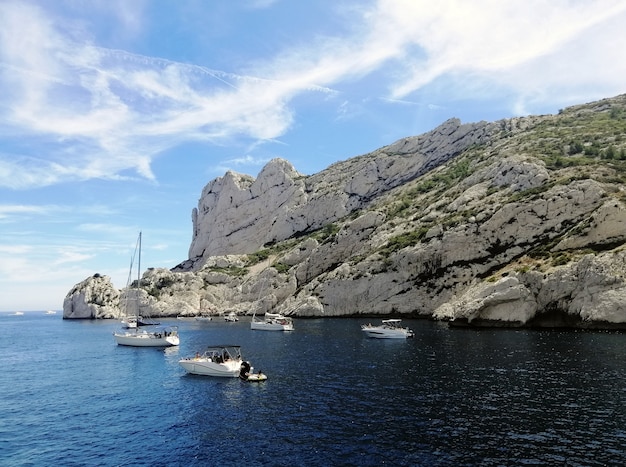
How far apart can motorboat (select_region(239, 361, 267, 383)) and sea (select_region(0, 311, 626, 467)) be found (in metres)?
0.93

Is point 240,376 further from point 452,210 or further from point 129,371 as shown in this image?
point 452,210

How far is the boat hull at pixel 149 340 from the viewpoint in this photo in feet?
279

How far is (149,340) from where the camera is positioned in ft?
285

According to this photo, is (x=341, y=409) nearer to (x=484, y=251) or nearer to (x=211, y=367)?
(x=211, y=367)

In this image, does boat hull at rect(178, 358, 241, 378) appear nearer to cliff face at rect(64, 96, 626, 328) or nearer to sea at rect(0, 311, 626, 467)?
sea at rect(0, 311, 626, 467)

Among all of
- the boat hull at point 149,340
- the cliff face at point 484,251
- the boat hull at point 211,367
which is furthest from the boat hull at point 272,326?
the boat hull at point 211,367

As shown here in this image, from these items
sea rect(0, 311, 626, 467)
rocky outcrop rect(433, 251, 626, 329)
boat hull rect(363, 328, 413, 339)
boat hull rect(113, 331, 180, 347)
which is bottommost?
sea rect(0, 311, 626, 467)

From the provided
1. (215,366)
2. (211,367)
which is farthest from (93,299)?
(215,366)

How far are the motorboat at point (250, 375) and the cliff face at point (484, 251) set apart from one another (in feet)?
185

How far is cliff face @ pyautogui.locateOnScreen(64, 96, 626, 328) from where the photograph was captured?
8650cm

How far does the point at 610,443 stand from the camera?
91.7 feet

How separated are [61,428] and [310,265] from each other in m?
127

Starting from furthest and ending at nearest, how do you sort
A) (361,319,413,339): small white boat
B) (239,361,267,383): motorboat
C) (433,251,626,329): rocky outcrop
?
(361,319,413,339): small white boat, (433,251,626,329): rocky outcrop, (239,361,267,383): motorboat

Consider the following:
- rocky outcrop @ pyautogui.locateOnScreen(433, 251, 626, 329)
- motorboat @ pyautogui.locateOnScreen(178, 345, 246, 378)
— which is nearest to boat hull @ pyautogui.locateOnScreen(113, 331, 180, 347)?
motorboat @ pyautogui.locateOnScreen(178, 345, 246, 378)
